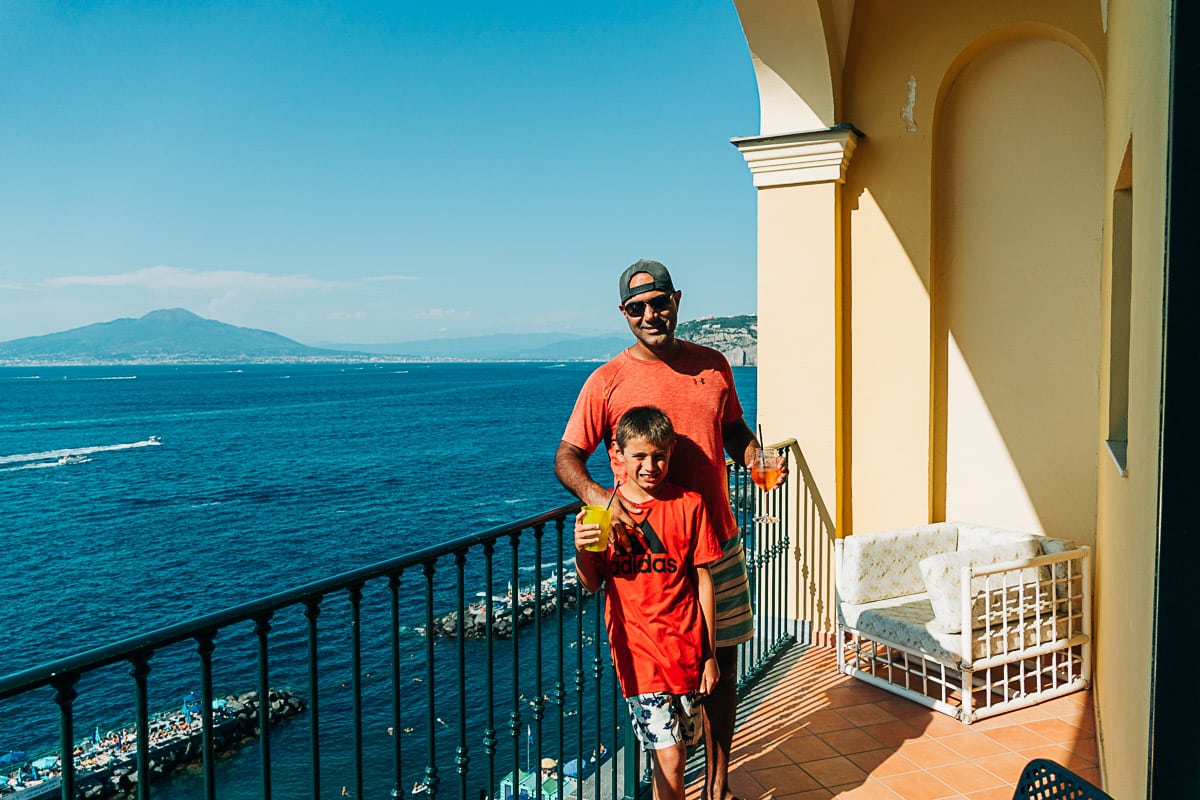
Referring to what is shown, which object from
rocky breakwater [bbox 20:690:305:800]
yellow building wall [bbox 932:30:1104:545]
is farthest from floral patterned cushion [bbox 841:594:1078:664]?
rocky breakwater [bbox 20:690:305:800]

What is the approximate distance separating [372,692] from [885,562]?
16711 millimetres

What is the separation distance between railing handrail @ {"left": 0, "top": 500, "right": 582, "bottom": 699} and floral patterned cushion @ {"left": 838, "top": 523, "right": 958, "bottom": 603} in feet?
7.94

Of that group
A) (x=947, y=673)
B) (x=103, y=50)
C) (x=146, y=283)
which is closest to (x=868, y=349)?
(x=947, y=673)

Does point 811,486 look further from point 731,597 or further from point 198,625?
point 198,625

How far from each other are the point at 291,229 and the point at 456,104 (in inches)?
1296

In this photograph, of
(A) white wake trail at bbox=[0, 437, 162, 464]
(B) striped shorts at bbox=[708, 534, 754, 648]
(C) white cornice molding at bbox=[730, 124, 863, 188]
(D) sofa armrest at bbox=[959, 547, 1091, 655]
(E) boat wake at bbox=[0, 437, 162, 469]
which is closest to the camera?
(B) striped shorts at bbox=[708, 534, 754, 648]

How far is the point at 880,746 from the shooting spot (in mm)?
3281

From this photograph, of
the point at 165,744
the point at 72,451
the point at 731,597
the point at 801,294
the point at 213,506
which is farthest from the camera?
the point at 72,451

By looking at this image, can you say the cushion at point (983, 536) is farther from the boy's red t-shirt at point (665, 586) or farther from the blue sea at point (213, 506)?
the blue sea at point (213, 506)

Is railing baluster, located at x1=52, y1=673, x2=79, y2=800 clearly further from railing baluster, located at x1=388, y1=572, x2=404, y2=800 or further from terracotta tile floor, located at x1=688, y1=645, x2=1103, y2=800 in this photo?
terracotta tile floor, located at x1=688, y1=645, x2=1103, y2=800

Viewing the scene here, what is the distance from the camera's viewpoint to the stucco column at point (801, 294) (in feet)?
14.4

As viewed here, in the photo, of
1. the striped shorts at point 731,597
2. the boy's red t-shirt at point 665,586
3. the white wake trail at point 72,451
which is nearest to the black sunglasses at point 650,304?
the boy's red t-shirt at point 665,586

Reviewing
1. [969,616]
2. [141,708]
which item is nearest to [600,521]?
[141,708]

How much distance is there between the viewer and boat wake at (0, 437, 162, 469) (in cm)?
5084
